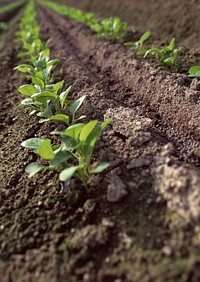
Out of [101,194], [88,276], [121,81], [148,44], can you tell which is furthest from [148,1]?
[88,276]

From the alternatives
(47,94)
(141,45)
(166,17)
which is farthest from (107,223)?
(166,17)

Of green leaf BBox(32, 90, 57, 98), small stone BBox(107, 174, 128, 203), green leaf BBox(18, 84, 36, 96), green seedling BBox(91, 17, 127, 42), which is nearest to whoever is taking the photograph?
small stone BBox(107, 174, 128, 203)

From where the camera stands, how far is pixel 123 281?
4.99ft

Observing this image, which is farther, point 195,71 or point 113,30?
point 113,30

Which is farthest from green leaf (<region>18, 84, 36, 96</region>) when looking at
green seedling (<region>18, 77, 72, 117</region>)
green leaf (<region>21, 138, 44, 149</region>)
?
green leaf (<region>21, 138, 44, 149</region>)

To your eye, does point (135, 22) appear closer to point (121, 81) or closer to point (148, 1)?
point (148, 1)

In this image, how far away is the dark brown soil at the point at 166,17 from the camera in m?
6.06

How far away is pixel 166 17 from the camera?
7.12 m

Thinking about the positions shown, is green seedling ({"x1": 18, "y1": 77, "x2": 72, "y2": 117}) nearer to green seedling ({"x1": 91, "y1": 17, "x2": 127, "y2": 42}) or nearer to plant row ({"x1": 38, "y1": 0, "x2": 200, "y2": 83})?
plant row ({"x1": 38, "y1": 0, "x2": 200, "y2": 83})

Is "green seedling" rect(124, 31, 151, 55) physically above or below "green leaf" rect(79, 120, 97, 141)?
below

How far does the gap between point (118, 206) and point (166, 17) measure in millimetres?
6252

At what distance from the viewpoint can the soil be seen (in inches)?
62.2

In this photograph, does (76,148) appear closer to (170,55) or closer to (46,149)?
(46,149)

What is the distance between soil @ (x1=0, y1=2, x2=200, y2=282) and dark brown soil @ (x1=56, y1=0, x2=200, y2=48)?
3.24 m
